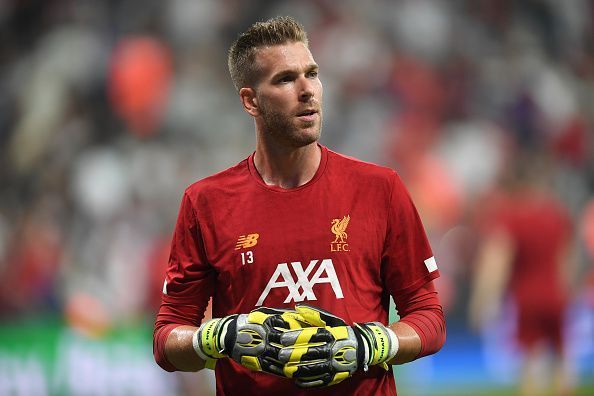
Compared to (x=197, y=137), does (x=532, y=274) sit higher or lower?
lower

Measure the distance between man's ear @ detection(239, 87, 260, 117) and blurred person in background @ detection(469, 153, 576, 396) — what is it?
15.9 ft

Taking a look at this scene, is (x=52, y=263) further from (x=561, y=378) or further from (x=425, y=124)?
(x=561, y=378)

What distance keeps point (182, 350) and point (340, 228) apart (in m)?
0.64

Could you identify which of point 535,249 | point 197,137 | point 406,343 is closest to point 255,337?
point 406,343

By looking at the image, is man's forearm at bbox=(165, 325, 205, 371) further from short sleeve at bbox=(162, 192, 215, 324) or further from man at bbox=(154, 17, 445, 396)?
short sleeve at bbox=(162, 192, 215, 324)

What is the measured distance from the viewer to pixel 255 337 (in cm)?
275

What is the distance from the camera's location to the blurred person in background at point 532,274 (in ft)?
25.4

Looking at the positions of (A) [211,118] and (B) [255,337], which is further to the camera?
(A) [211,118]

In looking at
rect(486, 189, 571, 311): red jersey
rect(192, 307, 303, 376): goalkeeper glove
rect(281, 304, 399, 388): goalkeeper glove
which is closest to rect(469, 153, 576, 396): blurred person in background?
rect(486, 189, 571, 311): red jersey

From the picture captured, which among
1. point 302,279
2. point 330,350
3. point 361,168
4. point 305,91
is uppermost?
point 305,91

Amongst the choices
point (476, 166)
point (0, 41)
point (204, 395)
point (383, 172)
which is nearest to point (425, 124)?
point (476, 166)

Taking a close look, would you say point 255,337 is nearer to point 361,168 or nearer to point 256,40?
point 361,168

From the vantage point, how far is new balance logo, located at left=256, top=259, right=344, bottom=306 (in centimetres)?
300

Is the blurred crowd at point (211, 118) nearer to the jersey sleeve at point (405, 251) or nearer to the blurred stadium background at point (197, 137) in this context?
the blurred stadium background at point (197, 137)
